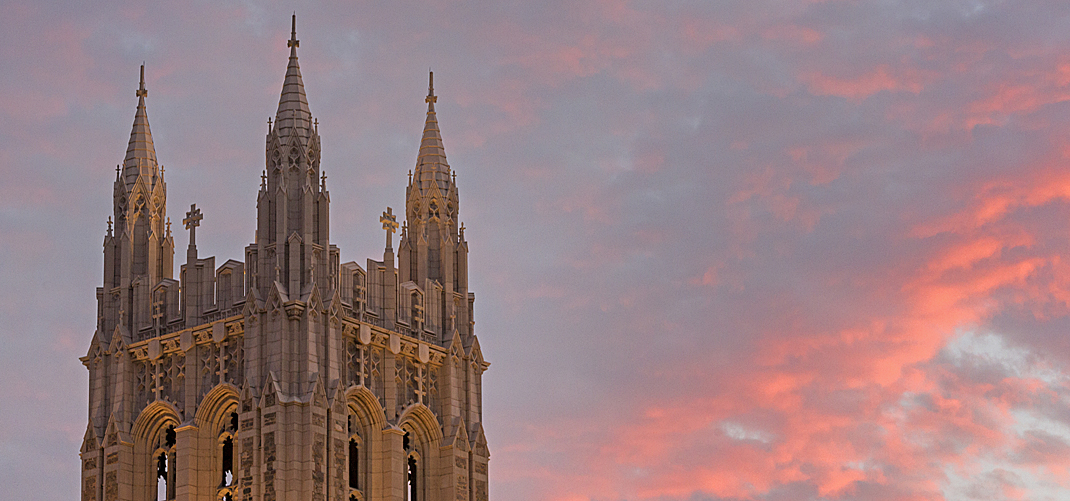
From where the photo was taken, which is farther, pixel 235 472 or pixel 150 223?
pixel 150 223

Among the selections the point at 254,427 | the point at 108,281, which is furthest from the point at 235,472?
the point at 108,281

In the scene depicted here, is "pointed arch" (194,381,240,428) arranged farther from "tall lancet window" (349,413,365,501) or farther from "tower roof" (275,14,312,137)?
"tower roof" (275,14,312,137)

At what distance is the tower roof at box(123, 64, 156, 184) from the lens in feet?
286

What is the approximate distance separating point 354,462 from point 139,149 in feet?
48.8

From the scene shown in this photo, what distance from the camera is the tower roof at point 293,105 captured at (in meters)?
83.1

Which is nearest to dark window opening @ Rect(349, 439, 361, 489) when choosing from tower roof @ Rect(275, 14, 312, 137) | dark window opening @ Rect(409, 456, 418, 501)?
dark window opening @ Rect(409, 456, 418, 501)

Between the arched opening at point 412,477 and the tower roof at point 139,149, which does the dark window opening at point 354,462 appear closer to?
the arched opening at point 412,477

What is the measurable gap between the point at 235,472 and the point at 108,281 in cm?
965

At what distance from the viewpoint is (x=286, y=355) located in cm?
7925

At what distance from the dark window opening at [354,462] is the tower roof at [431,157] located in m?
11.2

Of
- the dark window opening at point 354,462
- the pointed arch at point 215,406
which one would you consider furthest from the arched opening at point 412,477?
the pointed arch at point 215,406

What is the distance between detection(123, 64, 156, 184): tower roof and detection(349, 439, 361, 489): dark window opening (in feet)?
43.9

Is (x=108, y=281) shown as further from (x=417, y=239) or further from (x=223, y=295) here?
(x=417, y=239)

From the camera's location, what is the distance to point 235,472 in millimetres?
80875
